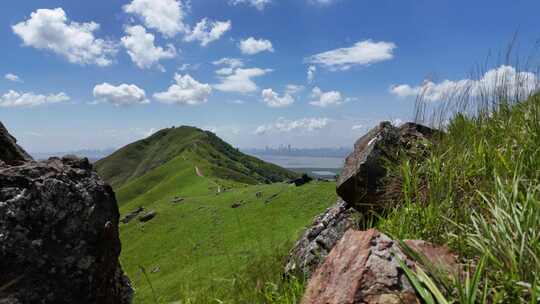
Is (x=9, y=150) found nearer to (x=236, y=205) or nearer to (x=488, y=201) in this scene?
(x=488, y=201)

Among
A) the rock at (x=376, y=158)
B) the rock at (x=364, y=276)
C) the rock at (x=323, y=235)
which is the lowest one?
the rock at (x=323, y=235)

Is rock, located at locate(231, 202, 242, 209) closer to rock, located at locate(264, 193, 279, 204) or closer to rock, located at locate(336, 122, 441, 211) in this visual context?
rock, located at locate(264, 193, 279, 204)

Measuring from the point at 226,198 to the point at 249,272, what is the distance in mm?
49318

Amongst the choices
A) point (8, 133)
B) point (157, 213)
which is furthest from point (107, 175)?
point (8, 133)

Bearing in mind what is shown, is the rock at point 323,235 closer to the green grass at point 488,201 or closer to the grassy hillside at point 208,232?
the green grass at point 488,201

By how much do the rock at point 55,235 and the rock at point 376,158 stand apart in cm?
555

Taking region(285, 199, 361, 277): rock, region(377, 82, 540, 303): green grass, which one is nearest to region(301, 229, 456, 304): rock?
region(377, 82, 540, 303): green grass

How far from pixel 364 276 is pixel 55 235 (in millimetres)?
4405

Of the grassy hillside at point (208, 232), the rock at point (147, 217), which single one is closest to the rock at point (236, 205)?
the grassy hillside at point (208, 232)

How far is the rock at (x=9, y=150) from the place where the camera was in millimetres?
7639

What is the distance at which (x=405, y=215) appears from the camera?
6.34 meters

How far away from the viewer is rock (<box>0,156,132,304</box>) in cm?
564

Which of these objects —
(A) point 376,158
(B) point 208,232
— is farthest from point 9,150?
(B) point 208,232

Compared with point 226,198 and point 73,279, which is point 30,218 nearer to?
point 73,279
